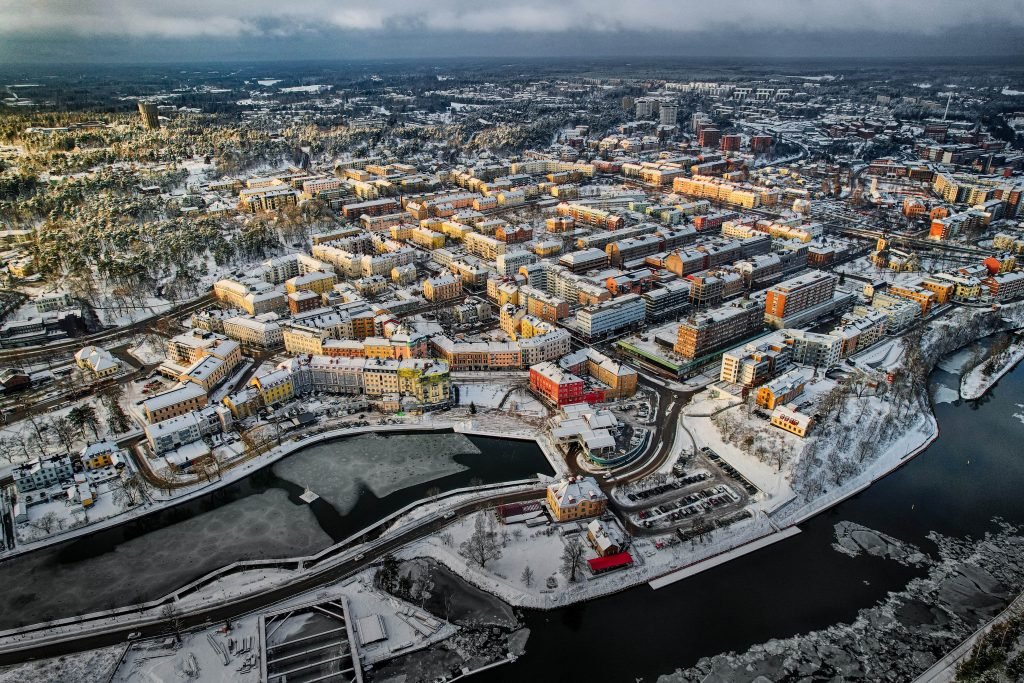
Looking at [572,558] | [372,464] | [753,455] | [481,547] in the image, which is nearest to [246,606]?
[481,547]

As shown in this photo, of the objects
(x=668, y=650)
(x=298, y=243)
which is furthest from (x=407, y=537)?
(x=298, y=243)

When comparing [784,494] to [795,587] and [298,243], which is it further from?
[298,243]

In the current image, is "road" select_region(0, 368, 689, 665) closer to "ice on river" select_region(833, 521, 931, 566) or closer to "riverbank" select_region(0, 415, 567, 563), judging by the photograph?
"riverbank" select_region(0, 415, 567, 563)

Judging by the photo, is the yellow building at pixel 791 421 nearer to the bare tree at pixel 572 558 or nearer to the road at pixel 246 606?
the bare tree at pixel 572 558

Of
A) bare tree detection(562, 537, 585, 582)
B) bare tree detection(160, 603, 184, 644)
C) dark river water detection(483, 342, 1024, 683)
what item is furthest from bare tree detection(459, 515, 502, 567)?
bare tree detection(160, 603, 184, 644)

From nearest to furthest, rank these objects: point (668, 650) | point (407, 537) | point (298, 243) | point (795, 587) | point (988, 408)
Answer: point (668, 650), point (795, 587), point (407, 537), point (988, 408), point (298, 243)

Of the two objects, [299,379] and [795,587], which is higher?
[299,379]
